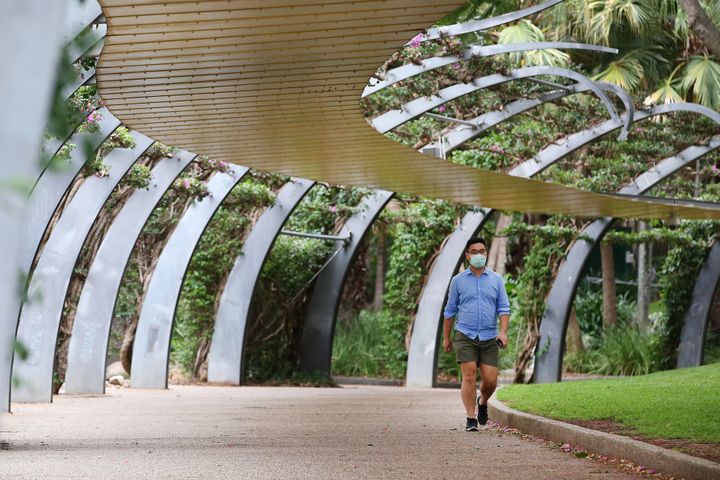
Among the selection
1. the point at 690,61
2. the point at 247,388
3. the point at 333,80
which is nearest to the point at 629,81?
the point at 690,61

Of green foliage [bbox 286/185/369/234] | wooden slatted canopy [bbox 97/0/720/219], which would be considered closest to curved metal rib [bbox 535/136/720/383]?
green foliage [bbox 286/185/369/234]

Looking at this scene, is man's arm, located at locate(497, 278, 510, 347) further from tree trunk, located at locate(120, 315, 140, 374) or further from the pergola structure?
tree trunk, located at locate(120, 315, 140, 374)

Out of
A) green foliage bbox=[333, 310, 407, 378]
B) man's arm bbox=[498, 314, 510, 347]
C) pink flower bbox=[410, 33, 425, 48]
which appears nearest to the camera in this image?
man's arm bbox=[498, 314, 510, 347]

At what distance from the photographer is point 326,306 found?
58.9ft

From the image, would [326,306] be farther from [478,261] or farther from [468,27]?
[478,261]

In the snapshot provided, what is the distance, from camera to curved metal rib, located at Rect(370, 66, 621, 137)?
447 inches

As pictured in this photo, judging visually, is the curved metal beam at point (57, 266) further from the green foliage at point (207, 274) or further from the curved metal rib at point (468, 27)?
the green foliage at point (207, 274)

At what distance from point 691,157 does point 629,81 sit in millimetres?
4562

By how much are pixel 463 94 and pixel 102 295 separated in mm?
5256

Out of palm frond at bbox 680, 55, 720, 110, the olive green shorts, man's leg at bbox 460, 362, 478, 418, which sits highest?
palm frond at bbox 680, 55, 720, 110

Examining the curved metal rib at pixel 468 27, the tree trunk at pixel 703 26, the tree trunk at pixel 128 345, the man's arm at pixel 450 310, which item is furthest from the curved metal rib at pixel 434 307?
the tree trunk at pixel 703 26

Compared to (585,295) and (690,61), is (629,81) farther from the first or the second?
(585,295)

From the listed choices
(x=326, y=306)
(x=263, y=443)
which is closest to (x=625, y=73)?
(x=326, y=306)

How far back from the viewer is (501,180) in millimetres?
11016
